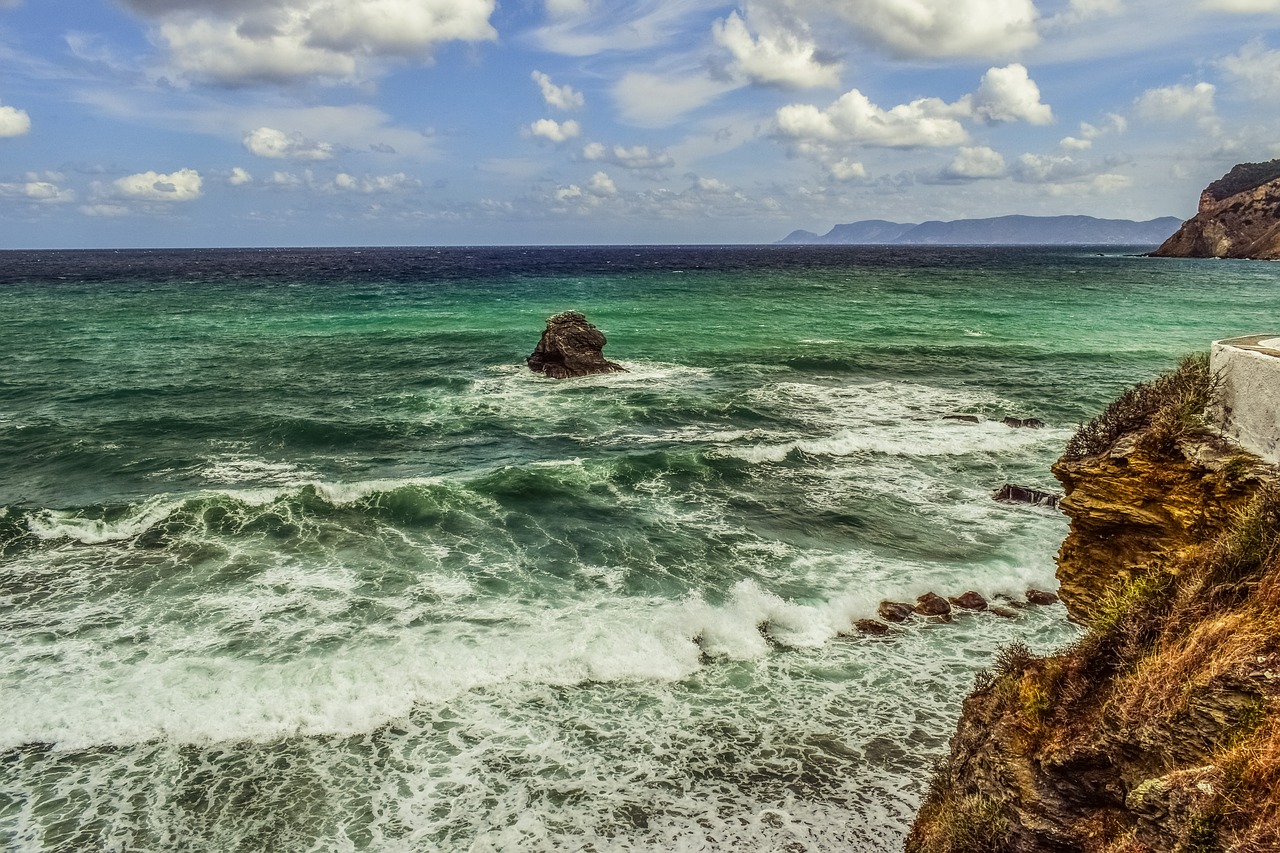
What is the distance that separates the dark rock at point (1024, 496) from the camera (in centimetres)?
2027

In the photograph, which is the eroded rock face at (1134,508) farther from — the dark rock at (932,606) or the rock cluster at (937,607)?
the dark rock at (932,606)

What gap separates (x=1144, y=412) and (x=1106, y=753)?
4916mm

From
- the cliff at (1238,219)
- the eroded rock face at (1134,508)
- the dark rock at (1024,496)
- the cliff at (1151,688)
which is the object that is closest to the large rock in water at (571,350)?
the dark rock at (1024,496)

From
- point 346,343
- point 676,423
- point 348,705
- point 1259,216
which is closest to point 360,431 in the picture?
point 676,423

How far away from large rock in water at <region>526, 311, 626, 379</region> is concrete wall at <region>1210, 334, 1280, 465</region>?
31906 mm

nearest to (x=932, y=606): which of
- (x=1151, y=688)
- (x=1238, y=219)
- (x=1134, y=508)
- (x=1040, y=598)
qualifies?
(x=1040, y=598)

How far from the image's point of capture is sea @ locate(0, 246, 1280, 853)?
33.9ft

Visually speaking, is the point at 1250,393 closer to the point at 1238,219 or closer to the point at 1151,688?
the point at 1151,688

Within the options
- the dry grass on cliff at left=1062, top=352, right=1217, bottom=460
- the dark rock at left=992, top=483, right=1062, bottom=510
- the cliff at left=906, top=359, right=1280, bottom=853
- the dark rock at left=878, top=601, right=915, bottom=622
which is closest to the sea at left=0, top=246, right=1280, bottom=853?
the dark rock at left=878, top=601, right=915, bottom=622

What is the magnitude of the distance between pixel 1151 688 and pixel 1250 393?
370 cm

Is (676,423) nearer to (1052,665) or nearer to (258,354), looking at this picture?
(1052,665)

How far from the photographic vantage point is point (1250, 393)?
769 cm

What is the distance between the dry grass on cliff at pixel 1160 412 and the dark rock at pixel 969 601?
20.3 ft

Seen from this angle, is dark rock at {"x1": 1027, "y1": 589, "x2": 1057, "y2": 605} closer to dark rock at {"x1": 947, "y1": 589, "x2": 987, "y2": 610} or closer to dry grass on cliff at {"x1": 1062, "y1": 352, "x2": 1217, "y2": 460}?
dark rock at {"x1": 947, "y1": 589, "x2": 987, "y2": 610}
